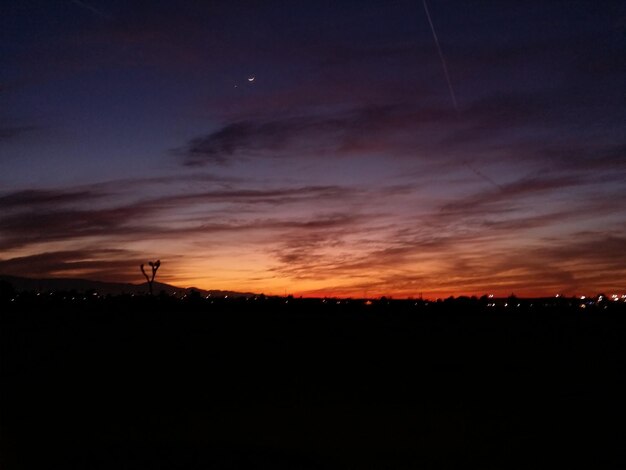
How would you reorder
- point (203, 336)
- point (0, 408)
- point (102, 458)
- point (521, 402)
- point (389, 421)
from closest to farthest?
point (102, 458) < point (389, 421) < point (0, 408) < point (521, 402) < point (203, 336)

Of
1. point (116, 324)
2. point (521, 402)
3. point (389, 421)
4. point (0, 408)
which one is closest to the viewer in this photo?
point (389, 421)

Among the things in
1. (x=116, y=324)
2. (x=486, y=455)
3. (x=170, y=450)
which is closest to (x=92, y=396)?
(x=170, y=450)

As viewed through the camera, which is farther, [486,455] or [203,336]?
[203,336]

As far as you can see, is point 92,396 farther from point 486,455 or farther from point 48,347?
point 48,347

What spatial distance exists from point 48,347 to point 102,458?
736 inches

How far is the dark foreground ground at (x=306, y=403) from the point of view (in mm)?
10891

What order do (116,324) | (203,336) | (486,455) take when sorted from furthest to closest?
(116,324)
(203,336)
(486,455)

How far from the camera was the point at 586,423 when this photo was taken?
44.9ft

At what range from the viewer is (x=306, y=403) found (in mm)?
15445

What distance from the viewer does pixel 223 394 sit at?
16.9 metres

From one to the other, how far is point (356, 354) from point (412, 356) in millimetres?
2118

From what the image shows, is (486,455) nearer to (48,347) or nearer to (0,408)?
(0,408)

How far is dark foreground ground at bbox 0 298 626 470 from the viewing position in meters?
10.9

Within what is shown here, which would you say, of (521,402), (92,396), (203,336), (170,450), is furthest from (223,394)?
(203,336)
